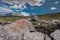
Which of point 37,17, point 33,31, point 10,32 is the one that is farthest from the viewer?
point 37,17

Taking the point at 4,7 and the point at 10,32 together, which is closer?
the point at 10,32

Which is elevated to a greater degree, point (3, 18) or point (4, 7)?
point (4, 7)

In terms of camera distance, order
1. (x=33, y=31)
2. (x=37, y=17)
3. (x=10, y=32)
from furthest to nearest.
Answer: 1. (x=37, y=17)
2. (x=33, y=31)
3. (x=10, y=32)

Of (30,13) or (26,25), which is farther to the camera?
(30,13)

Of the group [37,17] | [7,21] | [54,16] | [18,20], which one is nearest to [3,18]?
[7,21]

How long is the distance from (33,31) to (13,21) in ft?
3.56

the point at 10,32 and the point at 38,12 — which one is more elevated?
the point at 38,12

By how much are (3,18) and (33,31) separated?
159cm

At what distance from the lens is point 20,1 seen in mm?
7285

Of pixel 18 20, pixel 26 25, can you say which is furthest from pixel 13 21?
pixel 26 25

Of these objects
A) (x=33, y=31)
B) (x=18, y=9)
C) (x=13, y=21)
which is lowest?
(x=33, y=31)

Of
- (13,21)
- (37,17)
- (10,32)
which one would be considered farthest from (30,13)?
(10,32)

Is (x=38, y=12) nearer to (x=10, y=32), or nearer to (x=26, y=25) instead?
(x=26, y=25)

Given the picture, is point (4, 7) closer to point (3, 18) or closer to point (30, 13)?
point (3, 18)
